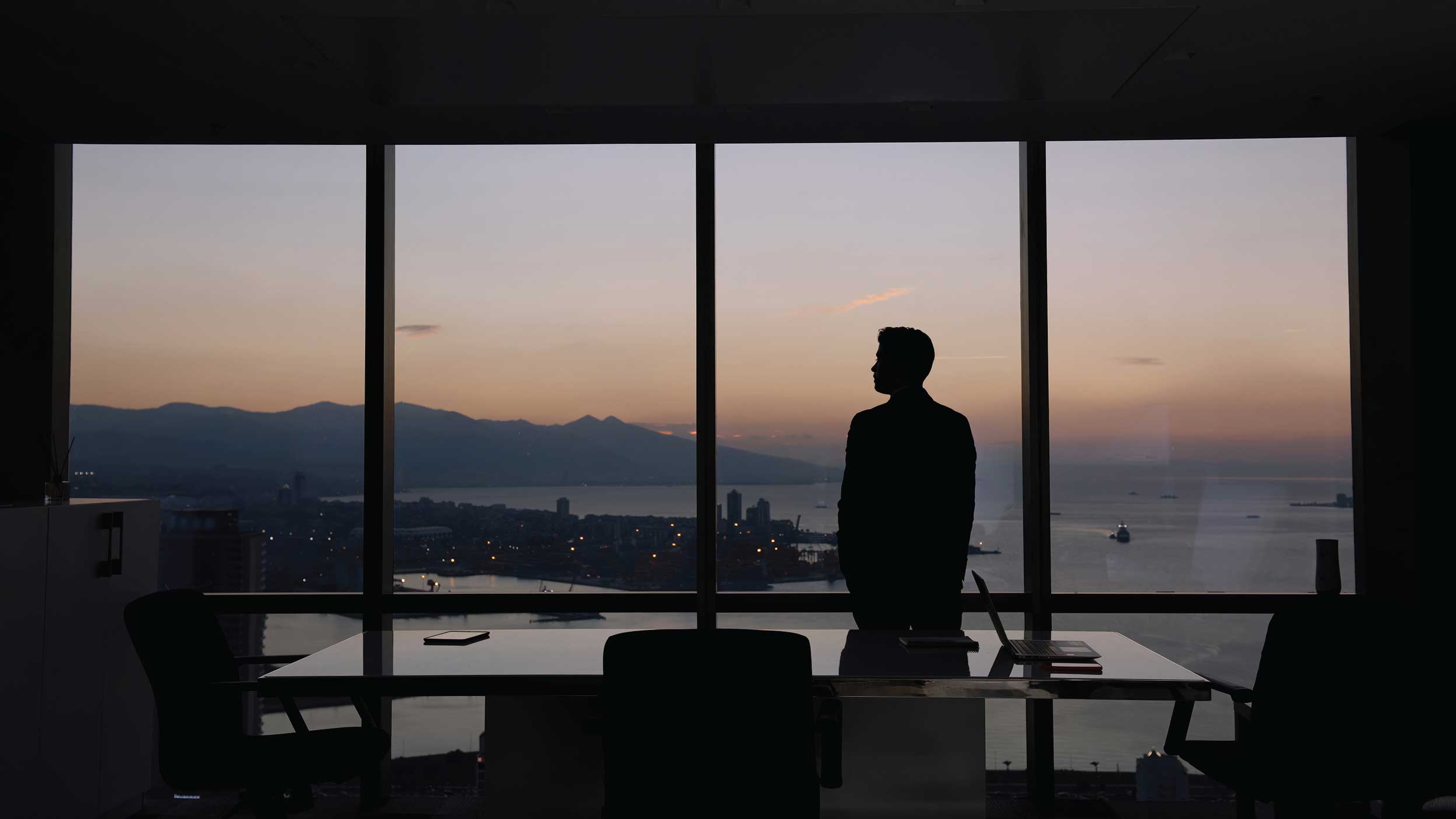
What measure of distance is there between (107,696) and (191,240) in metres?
2.20

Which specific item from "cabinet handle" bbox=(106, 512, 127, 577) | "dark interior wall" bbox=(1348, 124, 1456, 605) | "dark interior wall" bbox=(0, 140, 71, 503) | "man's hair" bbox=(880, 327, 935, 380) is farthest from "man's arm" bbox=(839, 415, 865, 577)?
"dark interior wall" bbox=(0, 140, 71, 503)

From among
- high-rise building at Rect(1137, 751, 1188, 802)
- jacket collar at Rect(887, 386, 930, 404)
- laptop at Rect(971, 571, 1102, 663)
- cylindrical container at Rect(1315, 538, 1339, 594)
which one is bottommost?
high-rise building at Rect(1137, 751, 1188, 802)

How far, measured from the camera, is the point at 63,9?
10.7ft

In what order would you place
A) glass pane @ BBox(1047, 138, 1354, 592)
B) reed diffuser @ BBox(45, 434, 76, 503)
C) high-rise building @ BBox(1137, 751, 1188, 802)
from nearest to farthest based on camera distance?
reed diffuser @ BBox(45, 434, 76, 503) < high-rise building @ BBox(1137, 751, 1188, 802) < glass pane @ BBox(1047, 138, 1354, 592)

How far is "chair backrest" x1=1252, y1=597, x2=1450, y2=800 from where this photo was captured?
2.98m

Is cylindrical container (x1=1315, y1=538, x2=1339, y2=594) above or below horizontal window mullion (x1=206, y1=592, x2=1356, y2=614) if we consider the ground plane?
above

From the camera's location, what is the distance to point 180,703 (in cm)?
328

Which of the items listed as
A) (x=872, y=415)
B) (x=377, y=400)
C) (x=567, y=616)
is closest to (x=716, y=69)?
(x=872, y=415)

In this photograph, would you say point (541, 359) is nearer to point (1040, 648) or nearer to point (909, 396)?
point (909, 396)

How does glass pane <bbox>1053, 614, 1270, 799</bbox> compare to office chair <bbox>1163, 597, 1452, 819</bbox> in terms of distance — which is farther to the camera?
glass pane <bbox>1053, 614, 1270, 799</bbox>

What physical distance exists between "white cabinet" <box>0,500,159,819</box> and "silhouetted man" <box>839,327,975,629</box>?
3.19m

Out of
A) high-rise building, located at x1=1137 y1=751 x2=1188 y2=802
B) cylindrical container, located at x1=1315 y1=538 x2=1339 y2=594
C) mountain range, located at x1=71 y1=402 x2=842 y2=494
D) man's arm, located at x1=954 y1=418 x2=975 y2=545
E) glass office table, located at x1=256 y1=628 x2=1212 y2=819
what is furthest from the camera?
mountain range, located at x1=71 y1=402 x2=842 y2=494

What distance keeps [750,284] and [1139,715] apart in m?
2.74

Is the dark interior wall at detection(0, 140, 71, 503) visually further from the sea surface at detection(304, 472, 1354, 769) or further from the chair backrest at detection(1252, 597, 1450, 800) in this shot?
the chair backrest at detection(1252, 597, 1450, 800)
